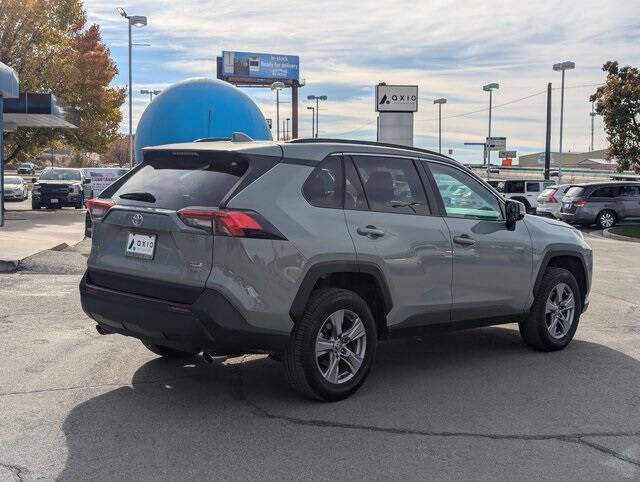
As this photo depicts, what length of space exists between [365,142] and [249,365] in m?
2.07

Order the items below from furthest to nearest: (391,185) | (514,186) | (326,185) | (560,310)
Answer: (514,186)
(560,310)
(391,185)
(326,185)

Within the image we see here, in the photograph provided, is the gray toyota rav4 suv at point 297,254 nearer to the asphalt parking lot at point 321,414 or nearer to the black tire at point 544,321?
the asphalt parking lot at point 321,414

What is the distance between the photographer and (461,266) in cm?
604

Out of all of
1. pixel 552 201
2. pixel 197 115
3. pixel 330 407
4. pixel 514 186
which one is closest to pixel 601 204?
pixel 552 201

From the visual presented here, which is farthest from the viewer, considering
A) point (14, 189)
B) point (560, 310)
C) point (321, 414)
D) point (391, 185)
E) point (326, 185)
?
point (14, 189)

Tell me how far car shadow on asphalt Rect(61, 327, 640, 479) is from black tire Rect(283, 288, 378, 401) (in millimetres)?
117

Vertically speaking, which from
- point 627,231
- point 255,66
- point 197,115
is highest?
point 255,66

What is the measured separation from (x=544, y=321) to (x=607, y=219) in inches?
829

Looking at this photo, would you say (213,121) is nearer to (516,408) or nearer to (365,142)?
(365,142)

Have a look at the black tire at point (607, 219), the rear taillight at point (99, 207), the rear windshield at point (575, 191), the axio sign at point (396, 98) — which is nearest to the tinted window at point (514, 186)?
the rear windshield at point (575, 191)

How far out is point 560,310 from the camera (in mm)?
7098

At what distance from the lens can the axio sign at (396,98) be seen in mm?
23125

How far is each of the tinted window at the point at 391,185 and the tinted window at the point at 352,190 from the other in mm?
47

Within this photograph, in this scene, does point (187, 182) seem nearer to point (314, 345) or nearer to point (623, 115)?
point (314, 345)
